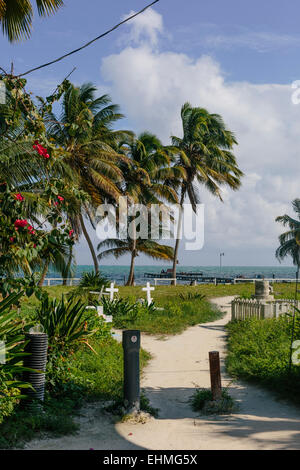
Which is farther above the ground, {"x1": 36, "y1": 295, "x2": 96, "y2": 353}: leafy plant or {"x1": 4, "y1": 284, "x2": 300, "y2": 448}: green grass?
{"x1": 36, "y1": 295, "x2": 96, "y2": 353}: leafy plant

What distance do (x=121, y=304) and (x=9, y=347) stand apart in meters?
9.60

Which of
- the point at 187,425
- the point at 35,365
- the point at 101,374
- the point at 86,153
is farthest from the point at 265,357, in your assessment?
the point at 86,153

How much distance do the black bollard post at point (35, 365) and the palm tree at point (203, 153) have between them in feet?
89.8

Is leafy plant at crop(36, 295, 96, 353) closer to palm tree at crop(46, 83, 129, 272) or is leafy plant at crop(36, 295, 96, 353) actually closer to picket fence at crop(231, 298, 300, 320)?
picket fence at crop(231, 298, 300, 320)

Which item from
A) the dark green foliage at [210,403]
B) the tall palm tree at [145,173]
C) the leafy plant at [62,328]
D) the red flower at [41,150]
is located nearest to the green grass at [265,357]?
the dark green foliage at [210,403]

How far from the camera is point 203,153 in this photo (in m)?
33.3

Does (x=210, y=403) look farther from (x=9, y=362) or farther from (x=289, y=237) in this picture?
(x=289, y=237)

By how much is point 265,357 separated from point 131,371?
3.87m

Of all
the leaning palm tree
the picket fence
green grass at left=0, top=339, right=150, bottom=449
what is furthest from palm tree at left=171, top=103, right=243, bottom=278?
green grass at left=0, top=339, right=150, bottom=449

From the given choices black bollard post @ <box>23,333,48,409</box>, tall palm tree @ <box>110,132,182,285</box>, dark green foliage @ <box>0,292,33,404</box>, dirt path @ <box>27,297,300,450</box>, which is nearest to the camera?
dirt path @ <box>27,297,300,450</box>

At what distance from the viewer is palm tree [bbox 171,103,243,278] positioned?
32875 millimetres

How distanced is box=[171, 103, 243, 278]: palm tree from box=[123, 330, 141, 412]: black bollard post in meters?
27.1
